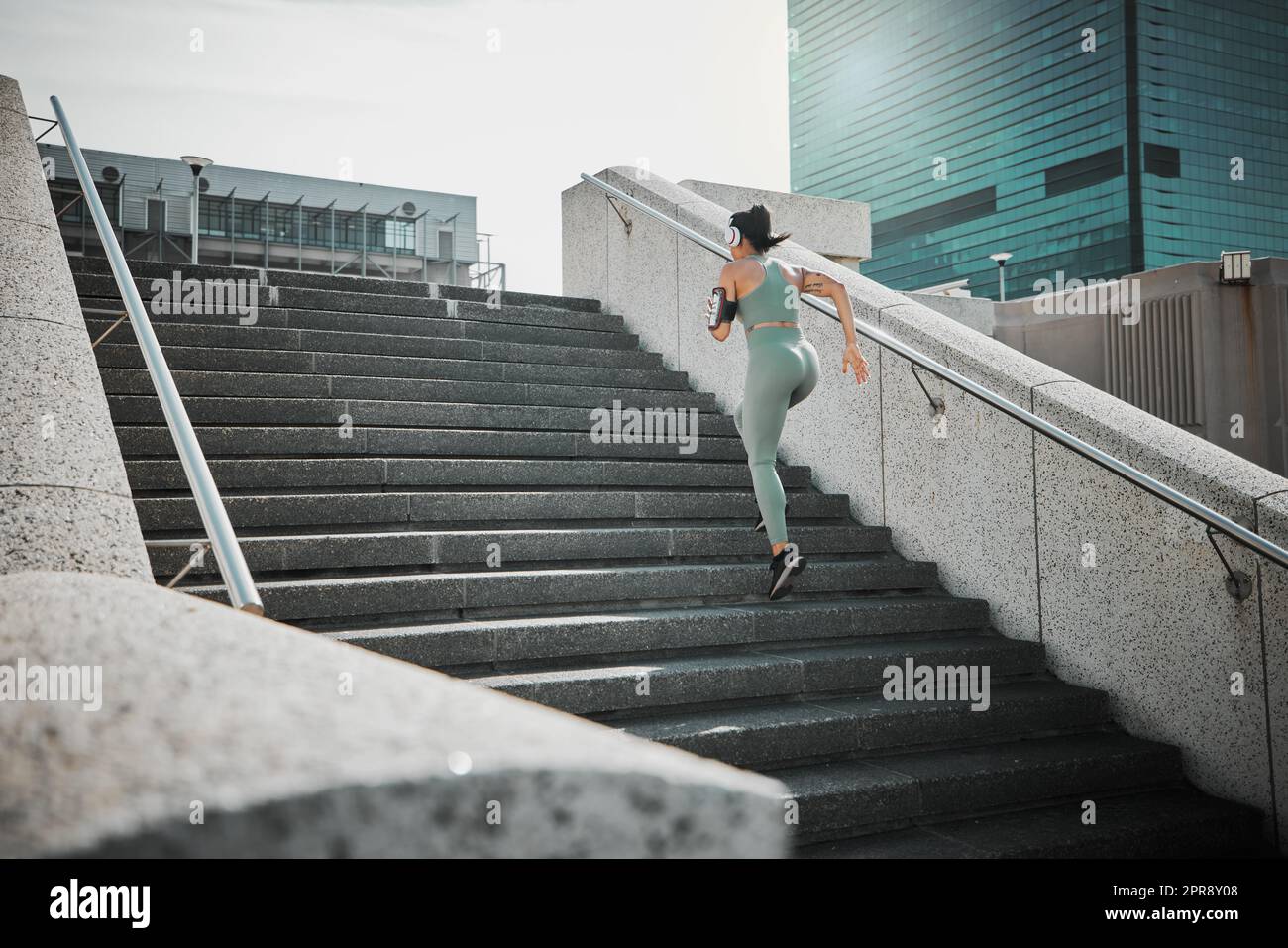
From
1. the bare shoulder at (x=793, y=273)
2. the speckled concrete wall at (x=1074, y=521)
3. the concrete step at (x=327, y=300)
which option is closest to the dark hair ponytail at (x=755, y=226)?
the bare shoulder at (x=793, y=273)

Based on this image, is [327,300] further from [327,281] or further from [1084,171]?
[1084,171]

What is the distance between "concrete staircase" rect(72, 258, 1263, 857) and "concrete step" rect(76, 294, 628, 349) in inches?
1.6

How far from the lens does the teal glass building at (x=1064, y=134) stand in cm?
6775

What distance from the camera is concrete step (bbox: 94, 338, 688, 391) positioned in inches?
244

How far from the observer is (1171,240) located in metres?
68.8

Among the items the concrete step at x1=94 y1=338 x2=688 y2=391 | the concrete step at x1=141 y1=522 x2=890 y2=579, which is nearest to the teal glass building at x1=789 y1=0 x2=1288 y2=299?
the concrete step at x1=94 y1=338 x2=688 y2=391

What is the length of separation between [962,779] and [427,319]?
539 cm

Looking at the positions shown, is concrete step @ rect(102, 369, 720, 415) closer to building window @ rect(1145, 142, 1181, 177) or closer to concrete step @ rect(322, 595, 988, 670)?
concrete step @ rect(322, 595, 988, 670)

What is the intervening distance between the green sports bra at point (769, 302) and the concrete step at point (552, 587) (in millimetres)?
1343

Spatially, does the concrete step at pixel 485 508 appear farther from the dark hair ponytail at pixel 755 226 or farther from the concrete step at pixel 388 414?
the dark hair ponytail at pixel 755 226
